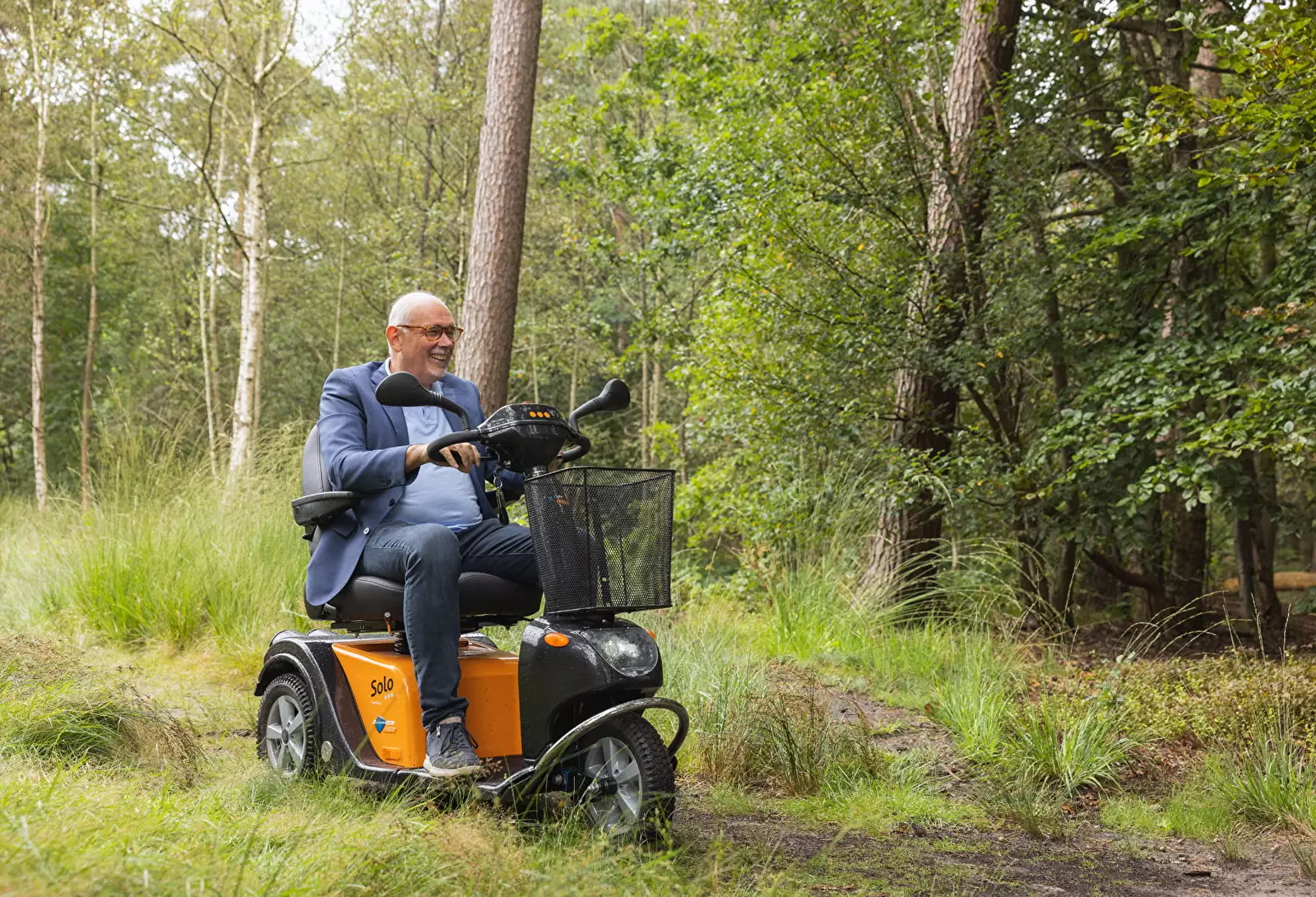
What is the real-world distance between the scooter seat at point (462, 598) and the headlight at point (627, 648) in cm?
43

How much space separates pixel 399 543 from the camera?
3.23 metres

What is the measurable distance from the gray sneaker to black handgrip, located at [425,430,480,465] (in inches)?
30.3

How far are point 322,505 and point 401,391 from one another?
2.13 ft

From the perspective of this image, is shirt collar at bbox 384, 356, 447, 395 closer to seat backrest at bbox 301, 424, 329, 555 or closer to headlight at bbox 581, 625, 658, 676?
seat backrest at bbox 301, 424, 329, 555

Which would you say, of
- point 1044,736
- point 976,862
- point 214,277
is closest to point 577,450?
point 976,862

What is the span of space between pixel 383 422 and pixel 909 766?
2419 mm

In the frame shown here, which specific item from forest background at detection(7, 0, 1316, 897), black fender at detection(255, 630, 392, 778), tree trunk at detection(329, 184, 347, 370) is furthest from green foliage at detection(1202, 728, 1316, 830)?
tree trunk at detection(329, 184, 347, 370)

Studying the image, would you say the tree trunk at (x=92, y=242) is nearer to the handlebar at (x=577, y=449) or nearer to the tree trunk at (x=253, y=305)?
the tree trunk at (x=253, y=305)

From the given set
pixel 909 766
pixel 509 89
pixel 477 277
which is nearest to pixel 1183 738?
pixel 909 766

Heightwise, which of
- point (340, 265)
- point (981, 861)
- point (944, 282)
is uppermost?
point (340, 265)

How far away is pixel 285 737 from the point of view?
12.3 ft

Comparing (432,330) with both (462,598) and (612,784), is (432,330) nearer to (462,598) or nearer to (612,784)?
(462,598)

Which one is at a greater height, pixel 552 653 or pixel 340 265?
A: pixel 340 265

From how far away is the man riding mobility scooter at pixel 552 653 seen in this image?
2967 millimetres
